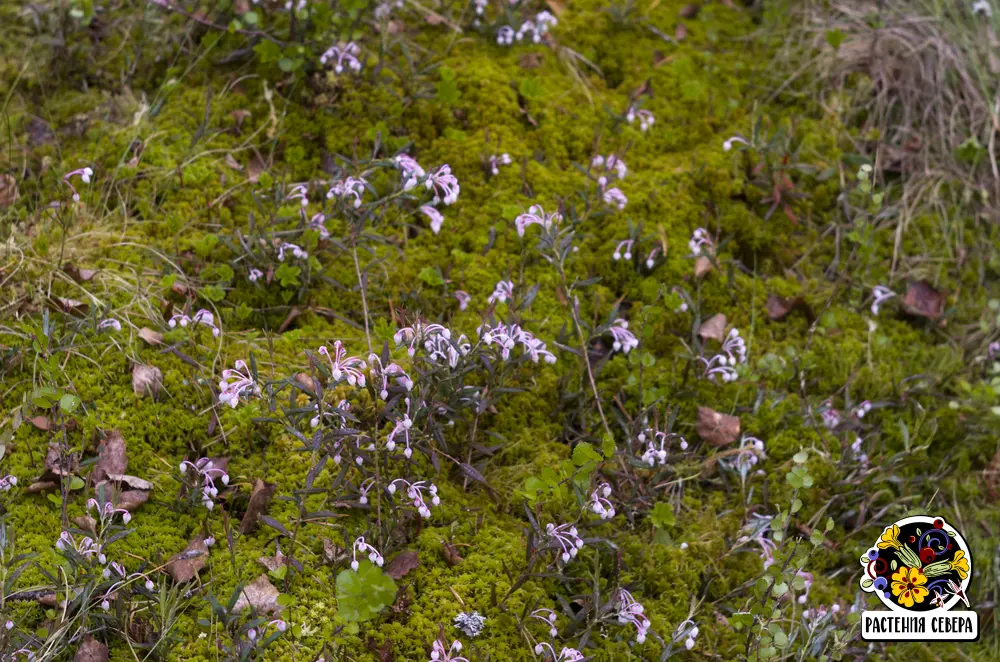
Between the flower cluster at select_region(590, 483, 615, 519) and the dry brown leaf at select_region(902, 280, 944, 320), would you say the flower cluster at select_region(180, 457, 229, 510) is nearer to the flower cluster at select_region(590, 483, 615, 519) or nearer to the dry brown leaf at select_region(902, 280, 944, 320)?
the flower cluster at select_region(590, 483, 615, 519)

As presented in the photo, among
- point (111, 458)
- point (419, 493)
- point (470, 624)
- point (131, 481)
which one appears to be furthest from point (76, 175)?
point (470, 624)

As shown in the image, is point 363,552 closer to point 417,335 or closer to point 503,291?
point 417,335

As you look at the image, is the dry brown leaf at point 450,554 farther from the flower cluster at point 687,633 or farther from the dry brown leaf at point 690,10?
the dry brown leaf at point 690,10

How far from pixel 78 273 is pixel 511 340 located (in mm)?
1718

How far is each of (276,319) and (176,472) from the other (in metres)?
0.80

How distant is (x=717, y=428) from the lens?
352 cm

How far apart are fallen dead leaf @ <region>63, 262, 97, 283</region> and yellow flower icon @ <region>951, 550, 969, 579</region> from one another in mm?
3448

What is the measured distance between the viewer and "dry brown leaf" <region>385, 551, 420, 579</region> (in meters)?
2.88

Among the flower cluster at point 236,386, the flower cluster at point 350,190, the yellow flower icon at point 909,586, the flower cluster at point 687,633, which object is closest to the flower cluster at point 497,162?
the flower cluster at point 350,190

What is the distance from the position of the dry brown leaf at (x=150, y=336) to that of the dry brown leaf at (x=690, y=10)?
3.37m

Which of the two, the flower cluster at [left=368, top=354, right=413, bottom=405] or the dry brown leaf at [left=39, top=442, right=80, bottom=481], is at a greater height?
the flower cluster at [left=368, top=354, right=413, bottom=405]

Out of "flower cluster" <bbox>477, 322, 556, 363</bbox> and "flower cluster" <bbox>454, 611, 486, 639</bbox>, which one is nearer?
"flower cluster" <bbox>454, 611, 486, 639</bbox>

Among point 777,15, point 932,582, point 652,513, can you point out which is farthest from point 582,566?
point 777,15

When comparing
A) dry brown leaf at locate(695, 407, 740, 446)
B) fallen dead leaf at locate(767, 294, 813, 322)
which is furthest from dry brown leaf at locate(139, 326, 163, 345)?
fallen dead leaf at locate(767, 294, 813, 322)
